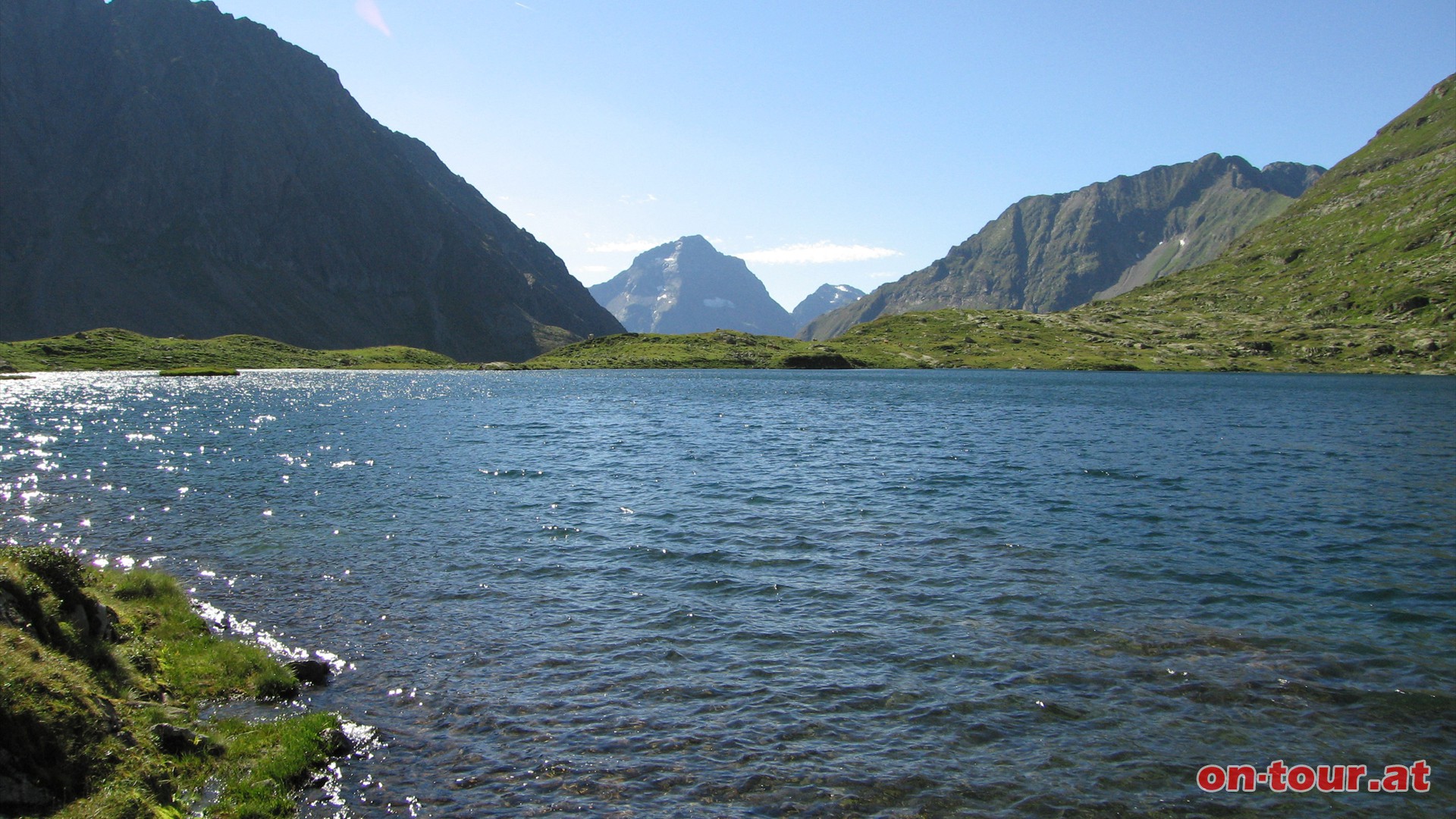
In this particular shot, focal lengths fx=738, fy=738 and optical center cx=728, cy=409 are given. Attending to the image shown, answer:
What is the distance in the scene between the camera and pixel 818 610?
2400 cm

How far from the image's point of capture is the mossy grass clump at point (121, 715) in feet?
36.9

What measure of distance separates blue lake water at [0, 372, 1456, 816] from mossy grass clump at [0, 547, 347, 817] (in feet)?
4.76

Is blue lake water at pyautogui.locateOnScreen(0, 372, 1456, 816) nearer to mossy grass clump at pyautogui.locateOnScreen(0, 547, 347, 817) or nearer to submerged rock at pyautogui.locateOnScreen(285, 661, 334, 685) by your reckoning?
submerged rock at pyautogui.locateOnScreen(285, 661, 334, 685)

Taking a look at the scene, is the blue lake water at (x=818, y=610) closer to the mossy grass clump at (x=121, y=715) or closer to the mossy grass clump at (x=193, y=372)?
the mossy grass clump at (x=121, y=715)

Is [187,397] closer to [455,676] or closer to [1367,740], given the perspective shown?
[455,676]

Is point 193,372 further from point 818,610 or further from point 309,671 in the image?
point 818,610

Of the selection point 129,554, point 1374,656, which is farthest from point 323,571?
point 1374,656

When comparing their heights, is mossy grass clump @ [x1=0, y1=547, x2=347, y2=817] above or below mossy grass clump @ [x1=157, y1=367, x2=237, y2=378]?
below

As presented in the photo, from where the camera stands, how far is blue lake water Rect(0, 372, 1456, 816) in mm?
14906

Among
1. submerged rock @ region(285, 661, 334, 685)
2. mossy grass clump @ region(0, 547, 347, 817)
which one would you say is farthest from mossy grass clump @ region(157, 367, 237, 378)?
submerged rock @ region(285, 661, 334, 685)

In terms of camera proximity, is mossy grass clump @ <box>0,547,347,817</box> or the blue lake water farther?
the blue lake water

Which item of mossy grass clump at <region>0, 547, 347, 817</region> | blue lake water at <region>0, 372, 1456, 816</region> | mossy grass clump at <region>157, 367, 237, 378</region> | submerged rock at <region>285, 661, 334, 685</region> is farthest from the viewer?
mossy grass clump at <region>157, 367, 237, 378</region>

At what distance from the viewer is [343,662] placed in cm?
1998

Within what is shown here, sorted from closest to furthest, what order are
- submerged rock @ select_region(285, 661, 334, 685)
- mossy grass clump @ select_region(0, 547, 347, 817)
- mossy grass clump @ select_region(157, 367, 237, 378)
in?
1. mossy grass clump @ select_region(0, 547, 347, 817)
2. submerged rock @ select_region(285, 661, 334, 685)
3. mossy grass clump @ select_region(157, 367, 237, 378)
